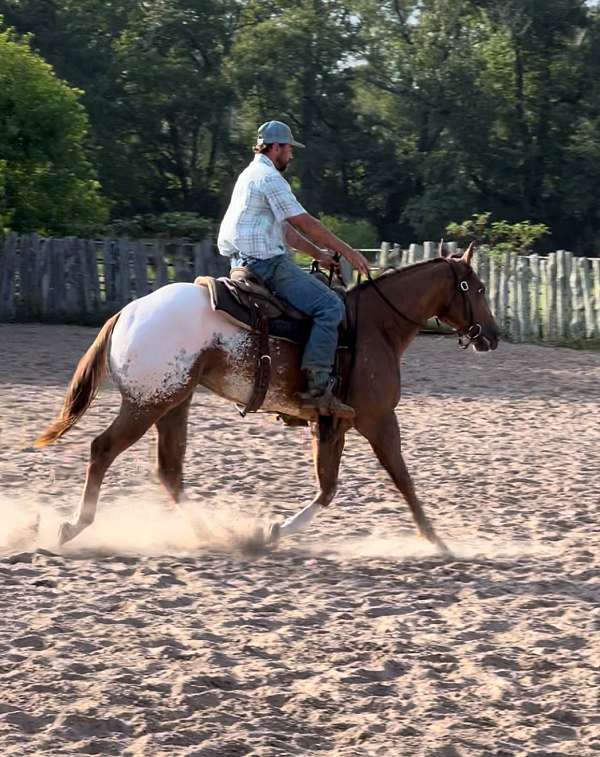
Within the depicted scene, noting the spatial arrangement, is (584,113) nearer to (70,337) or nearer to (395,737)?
(70,337)

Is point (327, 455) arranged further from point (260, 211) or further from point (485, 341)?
point (260, 211)

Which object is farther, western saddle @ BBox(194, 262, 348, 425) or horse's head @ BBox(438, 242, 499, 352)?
horse's head @ BBox(438, 242, 499, 352)

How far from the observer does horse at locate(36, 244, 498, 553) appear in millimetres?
6727

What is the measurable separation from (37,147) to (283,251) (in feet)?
61.4

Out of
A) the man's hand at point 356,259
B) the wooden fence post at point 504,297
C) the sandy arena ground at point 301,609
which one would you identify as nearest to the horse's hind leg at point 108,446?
the sandy arena ground at point 301,609

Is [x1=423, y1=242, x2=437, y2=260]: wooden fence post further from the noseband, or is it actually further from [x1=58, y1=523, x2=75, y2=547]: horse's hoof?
[x1=58, y1=523, x2=75, y2=547]: horse's hoof

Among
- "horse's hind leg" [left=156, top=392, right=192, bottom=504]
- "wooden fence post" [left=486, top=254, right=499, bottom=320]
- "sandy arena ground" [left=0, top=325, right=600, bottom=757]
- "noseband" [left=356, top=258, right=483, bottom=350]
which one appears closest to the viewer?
"sandy arena ground" [left=0, top=325, right=600, bottom=757]

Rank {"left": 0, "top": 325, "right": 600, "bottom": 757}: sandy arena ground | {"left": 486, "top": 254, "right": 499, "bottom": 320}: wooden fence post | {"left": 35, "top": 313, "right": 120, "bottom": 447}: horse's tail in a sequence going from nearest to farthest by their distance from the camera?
{"left": 0, "top": 325, "right": 600, "bottom": 757}: sandy arena ground < {"left": 35, "top": 313, "right": 120, "bottom": 447}: horse's tail < {"left": 486, "top": 254, "right": 499, "bottom": 320}: wooden fence post

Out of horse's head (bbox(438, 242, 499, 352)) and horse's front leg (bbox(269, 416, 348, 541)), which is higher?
horse's head (bbox(438, 242, 499, 352))

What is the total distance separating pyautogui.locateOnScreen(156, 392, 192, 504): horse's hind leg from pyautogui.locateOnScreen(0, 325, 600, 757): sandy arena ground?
0.24 metres

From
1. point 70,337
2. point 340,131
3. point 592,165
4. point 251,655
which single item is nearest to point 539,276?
point 70,337

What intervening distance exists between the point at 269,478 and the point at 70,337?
10556 mm

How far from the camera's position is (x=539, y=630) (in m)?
5.66

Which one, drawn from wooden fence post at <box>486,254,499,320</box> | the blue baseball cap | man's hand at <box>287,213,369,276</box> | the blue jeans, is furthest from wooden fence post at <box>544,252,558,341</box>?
the blue baseball cap
